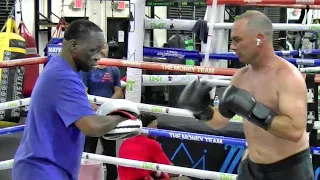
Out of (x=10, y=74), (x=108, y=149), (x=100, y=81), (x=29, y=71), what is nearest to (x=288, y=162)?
(x=108, y=149)

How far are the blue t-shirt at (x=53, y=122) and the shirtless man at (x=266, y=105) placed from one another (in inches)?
22.3

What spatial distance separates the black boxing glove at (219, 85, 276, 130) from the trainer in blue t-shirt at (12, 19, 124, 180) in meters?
0.42

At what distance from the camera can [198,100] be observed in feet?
7.03

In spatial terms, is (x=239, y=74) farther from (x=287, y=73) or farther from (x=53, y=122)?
(x=53, y=122)

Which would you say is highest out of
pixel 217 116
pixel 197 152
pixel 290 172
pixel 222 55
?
pixel 222 55

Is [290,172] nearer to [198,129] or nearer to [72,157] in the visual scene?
[72,157]

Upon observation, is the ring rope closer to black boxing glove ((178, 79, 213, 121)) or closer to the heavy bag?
black boxing glove ((178, 79, 213, 121))

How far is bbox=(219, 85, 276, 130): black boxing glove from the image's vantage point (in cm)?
183

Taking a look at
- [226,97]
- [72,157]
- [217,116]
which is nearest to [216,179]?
[217,116]

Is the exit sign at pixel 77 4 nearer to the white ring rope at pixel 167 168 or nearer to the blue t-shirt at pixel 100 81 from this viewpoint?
the blue t-shirt at pixel 100 81

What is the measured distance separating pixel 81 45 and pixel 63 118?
28 cm

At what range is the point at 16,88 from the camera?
491 centimetres

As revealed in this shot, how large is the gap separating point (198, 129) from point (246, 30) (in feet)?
4.50

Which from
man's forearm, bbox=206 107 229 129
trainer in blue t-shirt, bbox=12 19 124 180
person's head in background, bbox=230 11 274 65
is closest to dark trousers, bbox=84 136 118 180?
A: man's forearm, bbox=206 107 229 129
